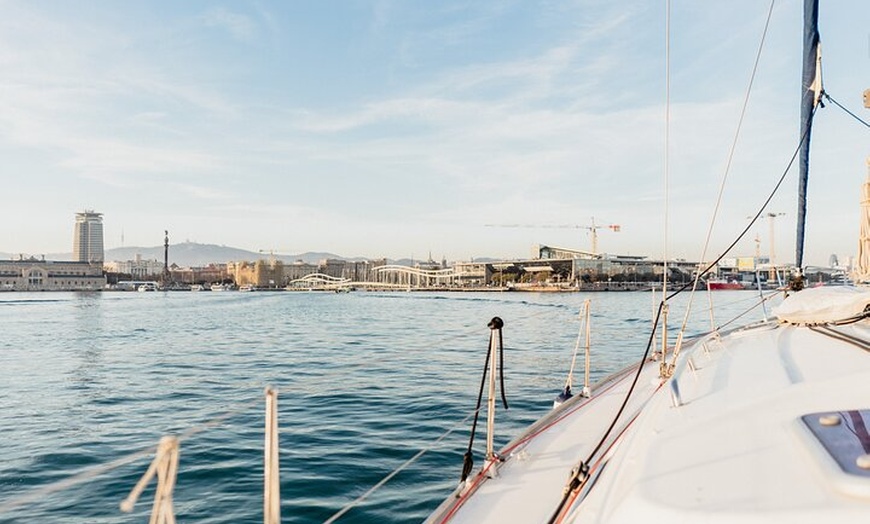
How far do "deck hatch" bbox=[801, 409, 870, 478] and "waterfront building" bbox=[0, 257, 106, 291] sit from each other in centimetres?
15907

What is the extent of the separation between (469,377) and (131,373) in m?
8.64

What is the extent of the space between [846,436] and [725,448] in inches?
14.3

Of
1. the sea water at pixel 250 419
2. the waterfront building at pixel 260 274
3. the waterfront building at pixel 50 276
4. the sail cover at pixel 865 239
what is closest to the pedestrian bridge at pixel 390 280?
the waterfront building at pixel 260 274

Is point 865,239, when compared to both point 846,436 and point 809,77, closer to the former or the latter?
point 809,77

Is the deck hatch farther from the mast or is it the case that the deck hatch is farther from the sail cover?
the sail cover

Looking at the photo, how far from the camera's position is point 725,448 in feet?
6.66

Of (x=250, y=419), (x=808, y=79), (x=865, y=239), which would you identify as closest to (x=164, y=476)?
(x=808, y=79)

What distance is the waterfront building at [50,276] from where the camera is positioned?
13325cm

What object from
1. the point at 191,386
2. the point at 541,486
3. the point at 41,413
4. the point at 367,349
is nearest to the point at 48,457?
the point at 41,413

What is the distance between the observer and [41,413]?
33.9 feet

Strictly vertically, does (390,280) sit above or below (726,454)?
below

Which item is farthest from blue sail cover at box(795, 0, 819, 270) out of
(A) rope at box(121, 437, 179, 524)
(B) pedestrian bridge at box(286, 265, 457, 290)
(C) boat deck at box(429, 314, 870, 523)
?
(B) pedestrian bridge at box(286, 265, 457, 290)

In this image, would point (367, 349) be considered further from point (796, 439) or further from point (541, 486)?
point (796, 439)

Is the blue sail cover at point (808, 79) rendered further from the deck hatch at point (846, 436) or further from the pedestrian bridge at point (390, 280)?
the pedestrian bridge at point (390, 280)
